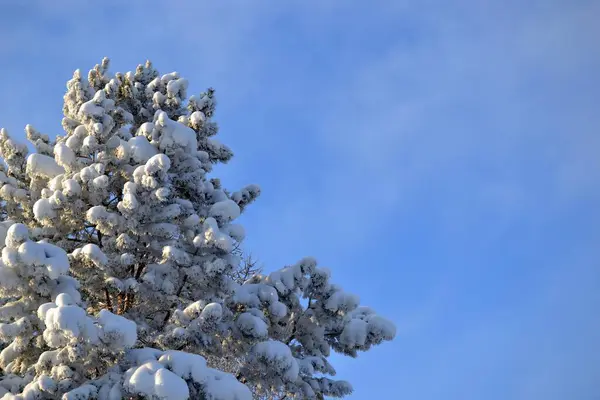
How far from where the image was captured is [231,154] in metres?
13.7

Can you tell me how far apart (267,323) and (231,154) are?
4.40 meters

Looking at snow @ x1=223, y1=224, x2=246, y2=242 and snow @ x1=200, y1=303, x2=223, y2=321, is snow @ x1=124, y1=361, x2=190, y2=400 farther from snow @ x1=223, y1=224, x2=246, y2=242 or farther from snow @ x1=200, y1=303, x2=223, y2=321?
snow @ x1=223, y1=224, x2=246, y2=242

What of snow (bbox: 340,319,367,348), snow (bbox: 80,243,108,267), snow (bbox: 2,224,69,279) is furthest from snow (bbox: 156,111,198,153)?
snow (bbox: 340,319,367,348)

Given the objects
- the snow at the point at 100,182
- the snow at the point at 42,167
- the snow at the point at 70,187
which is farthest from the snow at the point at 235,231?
the snow at the point at 42,167

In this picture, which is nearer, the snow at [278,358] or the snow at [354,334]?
the snow at [278,358]

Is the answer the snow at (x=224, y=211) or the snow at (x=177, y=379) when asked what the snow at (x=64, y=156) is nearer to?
the snow at (x=224, y=211)

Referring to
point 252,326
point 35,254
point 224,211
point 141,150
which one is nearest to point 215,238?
point 224,211

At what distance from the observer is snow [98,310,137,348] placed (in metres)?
8.02

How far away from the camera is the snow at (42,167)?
10781mm

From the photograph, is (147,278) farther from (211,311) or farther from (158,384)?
(158,384)

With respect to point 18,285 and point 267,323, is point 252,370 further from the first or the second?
point 18,285

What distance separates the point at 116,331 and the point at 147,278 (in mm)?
2265

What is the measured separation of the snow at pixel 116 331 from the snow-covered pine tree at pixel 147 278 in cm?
2

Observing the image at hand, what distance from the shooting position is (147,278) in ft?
33.7
